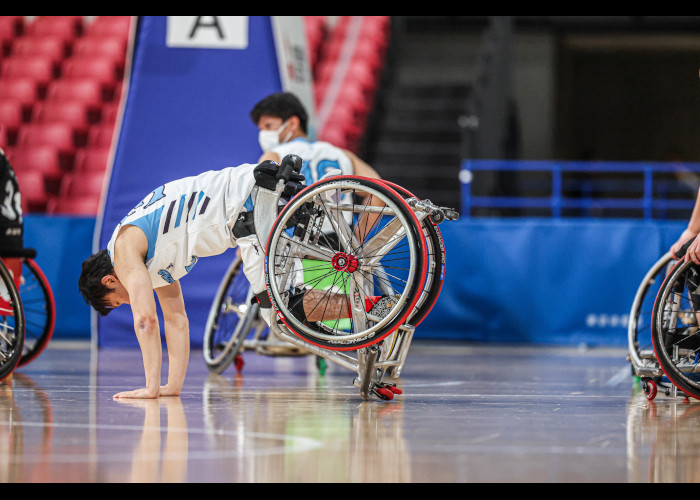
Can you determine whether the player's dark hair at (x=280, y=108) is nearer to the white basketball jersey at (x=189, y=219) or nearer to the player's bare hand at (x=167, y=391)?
the white basketball jersey at (x=189, y=219)

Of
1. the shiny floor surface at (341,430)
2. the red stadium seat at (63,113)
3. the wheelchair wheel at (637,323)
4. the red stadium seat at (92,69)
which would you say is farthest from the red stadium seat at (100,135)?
the wheelchair wheel at (637,323)

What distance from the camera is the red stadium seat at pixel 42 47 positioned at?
1349 centimetres

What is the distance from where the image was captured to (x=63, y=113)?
40.4 feet

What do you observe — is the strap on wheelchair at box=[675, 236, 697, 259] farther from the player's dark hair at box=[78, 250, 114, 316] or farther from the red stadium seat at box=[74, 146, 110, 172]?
the red stadium seat at box=[74, 146, 110, 172]

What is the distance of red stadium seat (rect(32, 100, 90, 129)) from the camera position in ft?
40.2

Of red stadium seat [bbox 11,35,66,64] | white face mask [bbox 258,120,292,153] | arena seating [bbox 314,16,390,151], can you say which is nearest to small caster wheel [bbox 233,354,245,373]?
white face mask [bbox 258,120,292,153]

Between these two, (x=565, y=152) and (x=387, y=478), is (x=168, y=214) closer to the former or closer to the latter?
(x=387, y=478)

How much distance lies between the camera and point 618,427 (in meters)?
3.30

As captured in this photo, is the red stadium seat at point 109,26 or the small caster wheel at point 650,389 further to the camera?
the red stadium seat at point 109,26

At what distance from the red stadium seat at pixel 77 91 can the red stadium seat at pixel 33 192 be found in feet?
5.84

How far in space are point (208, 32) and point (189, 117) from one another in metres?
0.65

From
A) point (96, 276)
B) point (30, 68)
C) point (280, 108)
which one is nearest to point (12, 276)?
point (96, 276)

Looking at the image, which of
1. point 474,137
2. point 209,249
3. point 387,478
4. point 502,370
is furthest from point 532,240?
point 387,478
